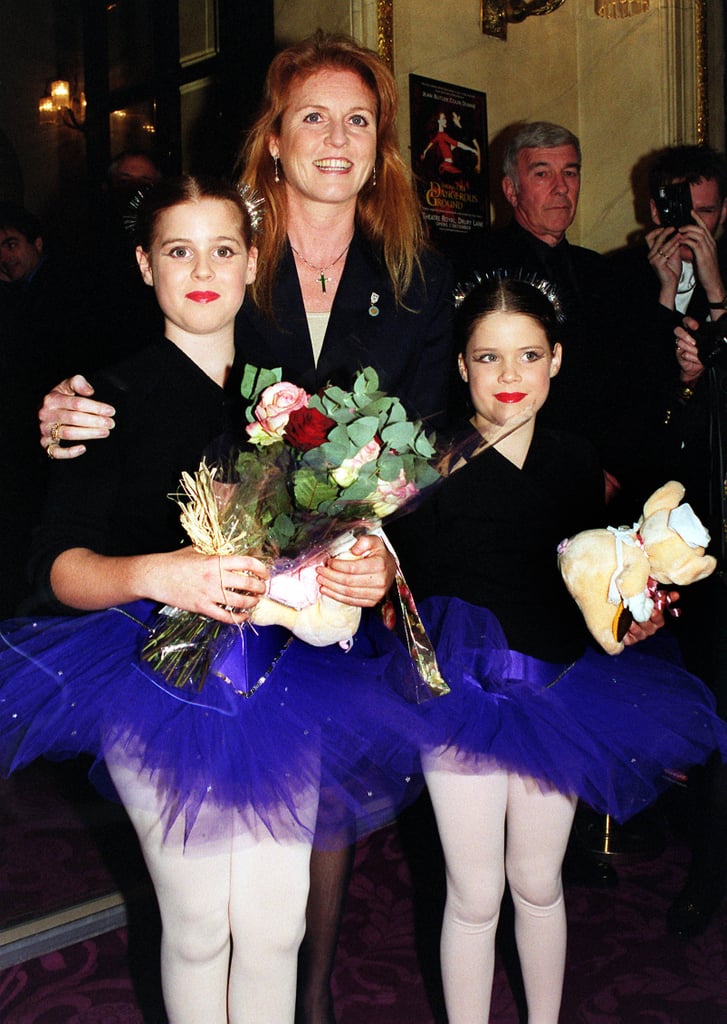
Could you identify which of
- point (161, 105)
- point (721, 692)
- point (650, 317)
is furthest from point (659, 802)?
point (161, 105)

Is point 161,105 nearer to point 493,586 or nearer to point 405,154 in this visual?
point 405,154

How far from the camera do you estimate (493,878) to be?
1558 millimetres

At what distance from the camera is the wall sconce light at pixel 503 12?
10.7 feet

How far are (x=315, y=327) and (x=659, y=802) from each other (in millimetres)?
1663

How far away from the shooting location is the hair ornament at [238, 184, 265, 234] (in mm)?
1605

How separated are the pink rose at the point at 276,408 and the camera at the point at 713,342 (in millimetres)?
1009

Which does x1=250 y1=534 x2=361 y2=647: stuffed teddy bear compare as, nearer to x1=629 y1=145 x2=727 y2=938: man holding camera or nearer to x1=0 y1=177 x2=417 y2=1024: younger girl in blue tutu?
x1=0 y1=177 x2=417 y2=1024: younger girl in blue tutu

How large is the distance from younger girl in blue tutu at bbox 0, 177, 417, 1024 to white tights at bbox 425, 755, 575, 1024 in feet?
0.46

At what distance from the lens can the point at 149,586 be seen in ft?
4.29

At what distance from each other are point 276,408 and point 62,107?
336 cm

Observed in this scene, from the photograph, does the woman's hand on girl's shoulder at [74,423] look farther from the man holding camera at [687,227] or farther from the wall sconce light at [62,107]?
the wall sconce light at [62,107]

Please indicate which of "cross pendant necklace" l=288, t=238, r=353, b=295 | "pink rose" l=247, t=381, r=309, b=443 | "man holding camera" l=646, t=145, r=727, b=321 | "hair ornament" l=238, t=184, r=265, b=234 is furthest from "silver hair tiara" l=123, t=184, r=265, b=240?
"man holding camera" l=646, t=145, r=727, b=321

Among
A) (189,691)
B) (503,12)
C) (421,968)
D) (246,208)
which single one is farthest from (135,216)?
(503,12)

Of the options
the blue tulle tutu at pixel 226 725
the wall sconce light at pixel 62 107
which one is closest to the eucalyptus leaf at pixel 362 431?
the blue tulle tutu at pixel 226 725
